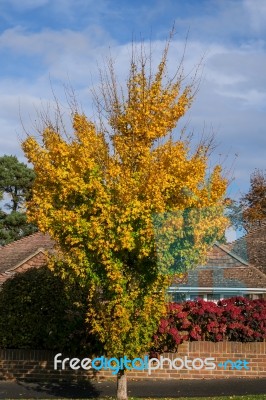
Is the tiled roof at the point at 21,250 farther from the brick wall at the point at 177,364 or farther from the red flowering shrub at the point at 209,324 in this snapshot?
the red flowering shrub at the point at 209,324

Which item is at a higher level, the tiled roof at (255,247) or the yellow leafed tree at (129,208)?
the tiled roof at (255,247)

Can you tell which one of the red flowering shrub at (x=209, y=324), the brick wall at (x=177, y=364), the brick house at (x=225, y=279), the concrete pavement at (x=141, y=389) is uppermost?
the brick house at (x=225, y=279)

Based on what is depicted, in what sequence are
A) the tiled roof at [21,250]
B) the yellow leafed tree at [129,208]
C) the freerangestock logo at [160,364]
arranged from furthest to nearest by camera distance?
the tiled roof at [21,250] → the freerangestock logo at [160,364] → the yellow leafed tree at [129,208]

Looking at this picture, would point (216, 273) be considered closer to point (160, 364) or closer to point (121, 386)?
→ point (160, 364)

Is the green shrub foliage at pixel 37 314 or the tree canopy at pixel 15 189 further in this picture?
the tree canopy at pixel 15 189

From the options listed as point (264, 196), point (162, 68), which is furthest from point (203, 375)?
point (264, 196)

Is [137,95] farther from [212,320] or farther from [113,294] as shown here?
[212,320]

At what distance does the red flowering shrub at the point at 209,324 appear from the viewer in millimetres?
15234

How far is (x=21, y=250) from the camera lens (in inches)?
1189

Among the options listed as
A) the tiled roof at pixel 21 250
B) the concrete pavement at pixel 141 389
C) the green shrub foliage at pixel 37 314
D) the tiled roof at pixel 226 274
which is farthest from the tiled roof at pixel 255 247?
the concrete pavement at pixel 141 389

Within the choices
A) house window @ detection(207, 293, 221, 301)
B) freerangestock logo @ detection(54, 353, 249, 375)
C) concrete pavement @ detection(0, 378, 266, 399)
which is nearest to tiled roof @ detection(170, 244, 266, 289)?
house window @ detection(207, 293, 221, 301)

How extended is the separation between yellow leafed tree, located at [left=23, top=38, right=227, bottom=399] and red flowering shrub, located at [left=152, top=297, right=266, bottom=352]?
311cm

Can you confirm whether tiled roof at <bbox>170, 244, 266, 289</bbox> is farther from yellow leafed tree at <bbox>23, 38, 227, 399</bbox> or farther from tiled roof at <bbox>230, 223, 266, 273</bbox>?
yellow leafed tree at <bbox>23, 38, 227, 399</bbox>

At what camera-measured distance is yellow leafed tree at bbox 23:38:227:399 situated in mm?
11297
